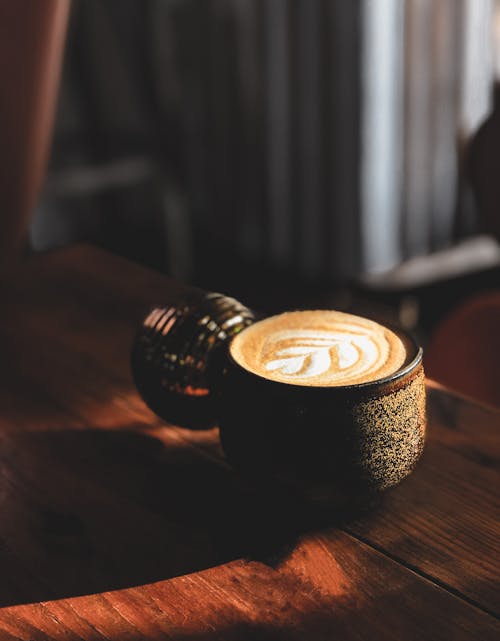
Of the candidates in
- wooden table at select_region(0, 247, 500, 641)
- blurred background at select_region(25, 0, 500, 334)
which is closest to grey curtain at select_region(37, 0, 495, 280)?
blurred background at select_region(25, 0, 500, 334)

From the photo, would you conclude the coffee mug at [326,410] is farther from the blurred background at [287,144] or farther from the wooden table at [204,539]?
the blurred background at [287,144]

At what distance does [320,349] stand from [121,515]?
140mm

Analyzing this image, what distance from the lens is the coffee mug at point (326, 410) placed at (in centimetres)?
40

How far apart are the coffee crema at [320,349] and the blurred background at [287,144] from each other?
49.7 inches

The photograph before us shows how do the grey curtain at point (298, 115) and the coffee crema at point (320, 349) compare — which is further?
the grey curtain at point (298, 115)

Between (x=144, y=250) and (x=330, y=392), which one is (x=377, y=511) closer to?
(x=330, y=392)

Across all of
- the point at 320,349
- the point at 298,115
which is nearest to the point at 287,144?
the point at 298,115

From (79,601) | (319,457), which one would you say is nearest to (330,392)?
(319,457)

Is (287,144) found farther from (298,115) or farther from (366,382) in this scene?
(366,382)

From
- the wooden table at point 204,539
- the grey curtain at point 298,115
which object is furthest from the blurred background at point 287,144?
the wooden table at point 204,539

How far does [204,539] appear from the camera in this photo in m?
0.44

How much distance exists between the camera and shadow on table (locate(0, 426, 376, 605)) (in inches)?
16.6

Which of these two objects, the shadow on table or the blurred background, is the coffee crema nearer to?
the shadow on table

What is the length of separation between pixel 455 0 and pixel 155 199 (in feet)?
3.14
